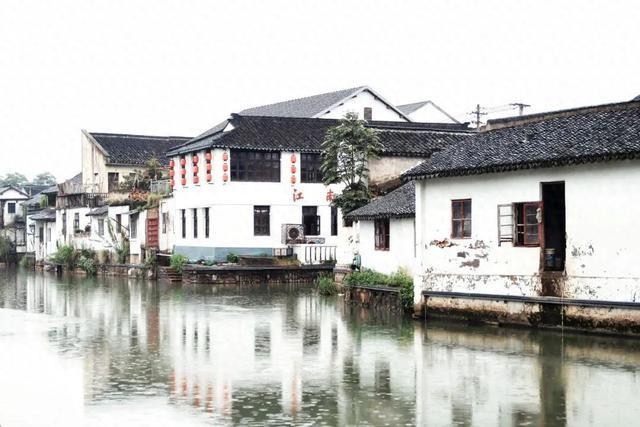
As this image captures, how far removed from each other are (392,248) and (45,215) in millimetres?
41460

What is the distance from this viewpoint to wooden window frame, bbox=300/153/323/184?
46438 millimetres

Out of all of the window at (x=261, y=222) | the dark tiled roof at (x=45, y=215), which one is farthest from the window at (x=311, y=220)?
the dark tiled roof at (x=45, y=215)

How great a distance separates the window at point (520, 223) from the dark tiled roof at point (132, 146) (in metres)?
41.6

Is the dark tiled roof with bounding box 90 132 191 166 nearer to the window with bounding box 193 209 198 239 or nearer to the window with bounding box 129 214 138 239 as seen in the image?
the window with bounding box 129 214 138 239

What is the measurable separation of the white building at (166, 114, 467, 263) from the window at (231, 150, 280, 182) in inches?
1.7

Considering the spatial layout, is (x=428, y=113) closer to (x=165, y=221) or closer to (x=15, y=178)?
(x=165, y=221)

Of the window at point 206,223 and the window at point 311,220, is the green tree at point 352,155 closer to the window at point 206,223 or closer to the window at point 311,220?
the window at point 311,220

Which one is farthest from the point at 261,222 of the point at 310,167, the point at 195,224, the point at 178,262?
the point at 178,262

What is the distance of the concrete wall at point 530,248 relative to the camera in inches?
826

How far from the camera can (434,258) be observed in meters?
25.6

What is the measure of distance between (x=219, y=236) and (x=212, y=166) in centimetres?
323

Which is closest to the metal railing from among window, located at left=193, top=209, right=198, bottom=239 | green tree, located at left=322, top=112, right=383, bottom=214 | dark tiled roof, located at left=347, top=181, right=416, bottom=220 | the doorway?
window, located at left=193, top=209, right=198, bottom=239

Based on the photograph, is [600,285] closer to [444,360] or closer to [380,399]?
[444,360]

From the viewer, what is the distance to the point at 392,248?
98.4ft
